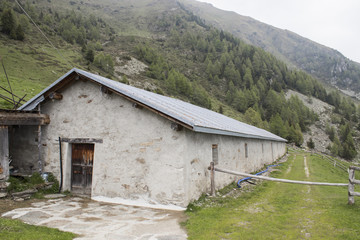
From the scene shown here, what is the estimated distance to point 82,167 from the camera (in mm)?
9461

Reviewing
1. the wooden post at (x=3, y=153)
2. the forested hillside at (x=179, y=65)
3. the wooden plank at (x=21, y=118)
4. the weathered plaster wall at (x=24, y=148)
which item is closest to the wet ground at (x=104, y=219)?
the wooden post at (x=3, y=153)

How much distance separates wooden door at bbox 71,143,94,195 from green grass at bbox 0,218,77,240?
3900mm

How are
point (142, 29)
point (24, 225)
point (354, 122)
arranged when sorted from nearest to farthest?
point (24, 225), point (354, 122), point (142, 29)

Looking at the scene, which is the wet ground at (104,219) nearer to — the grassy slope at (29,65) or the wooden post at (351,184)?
the wooden post at (351,184)

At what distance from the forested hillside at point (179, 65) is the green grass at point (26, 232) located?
945 inches

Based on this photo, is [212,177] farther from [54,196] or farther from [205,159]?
[54,196]

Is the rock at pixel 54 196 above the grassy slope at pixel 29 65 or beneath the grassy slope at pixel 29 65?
beneath

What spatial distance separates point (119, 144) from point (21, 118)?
4074 mm

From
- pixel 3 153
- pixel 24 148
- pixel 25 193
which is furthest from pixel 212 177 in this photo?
pixel 24 148

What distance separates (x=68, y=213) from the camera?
21.9 feet

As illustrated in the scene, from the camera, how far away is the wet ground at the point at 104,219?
5.10m

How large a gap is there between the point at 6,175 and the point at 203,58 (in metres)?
129

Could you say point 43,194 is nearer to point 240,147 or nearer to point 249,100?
point 240,147

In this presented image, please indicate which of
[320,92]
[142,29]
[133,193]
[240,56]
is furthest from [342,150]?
[142,29]
